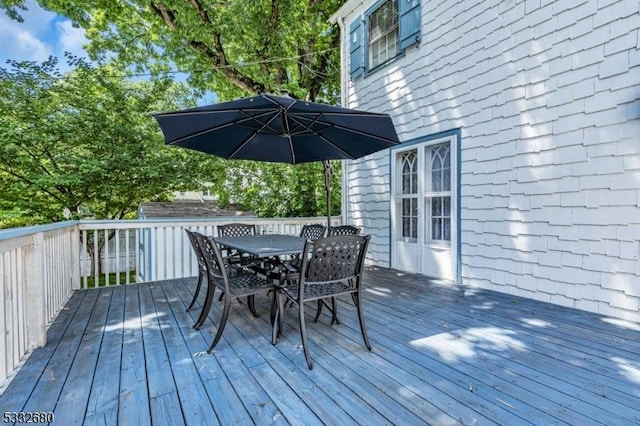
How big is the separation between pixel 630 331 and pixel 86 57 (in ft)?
37.5

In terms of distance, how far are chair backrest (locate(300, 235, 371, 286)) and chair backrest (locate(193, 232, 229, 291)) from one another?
680mm

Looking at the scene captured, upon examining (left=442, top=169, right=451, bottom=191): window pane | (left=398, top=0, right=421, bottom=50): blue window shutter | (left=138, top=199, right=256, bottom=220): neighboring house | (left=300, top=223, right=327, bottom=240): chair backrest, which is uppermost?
(left=398, top=0, right=421, bottom=50): blue window shutter

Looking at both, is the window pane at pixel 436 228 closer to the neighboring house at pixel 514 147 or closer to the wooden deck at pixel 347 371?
the neighboring house at pixel 514 147

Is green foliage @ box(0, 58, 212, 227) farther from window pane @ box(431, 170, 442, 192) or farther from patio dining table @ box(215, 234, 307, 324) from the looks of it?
window pane @ box(431, 170, 442, 192)

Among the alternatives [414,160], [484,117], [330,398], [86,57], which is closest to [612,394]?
[330,398]

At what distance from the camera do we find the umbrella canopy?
9.16 feet

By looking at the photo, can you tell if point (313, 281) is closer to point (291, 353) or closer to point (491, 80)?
point (291, 353)

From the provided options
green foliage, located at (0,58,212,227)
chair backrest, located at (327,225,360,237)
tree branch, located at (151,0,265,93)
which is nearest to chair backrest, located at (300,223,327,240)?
chair backrest, located at (327,225,360,237)

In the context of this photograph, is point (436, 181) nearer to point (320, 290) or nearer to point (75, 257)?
point (320, 290)

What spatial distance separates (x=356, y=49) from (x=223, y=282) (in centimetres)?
544

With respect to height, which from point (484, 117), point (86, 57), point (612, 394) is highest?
point (86, 57)

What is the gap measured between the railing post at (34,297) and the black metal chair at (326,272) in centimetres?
186

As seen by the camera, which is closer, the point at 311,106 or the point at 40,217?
the point at 311,106

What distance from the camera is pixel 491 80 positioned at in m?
4.05
